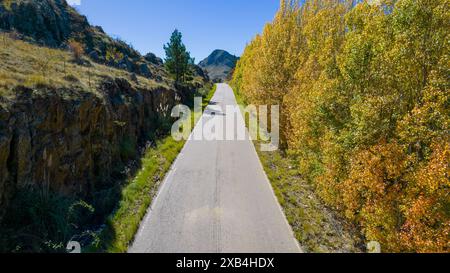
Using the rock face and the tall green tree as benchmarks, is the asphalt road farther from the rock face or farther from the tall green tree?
the tall green tree

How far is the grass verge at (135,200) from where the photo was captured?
25.8ft

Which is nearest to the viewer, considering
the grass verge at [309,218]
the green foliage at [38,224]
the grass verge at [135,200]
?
the green foliage at [38,224]

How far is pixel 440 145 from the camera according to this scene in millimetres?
5699

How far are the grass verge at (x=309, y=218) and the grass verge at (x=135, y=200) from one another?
210 inches

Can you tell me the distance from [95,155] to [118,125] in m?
2.71

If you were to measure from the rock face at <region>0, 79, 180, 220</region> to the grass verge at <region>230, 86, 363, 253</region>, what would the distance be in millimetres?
7532

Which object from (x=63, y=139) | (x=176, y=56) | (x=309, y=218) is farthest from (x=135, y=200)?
(x=176, y=56)

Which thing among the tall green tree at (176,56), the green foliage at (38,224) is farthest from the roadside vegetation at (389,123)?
the tall green tree at (176,56)

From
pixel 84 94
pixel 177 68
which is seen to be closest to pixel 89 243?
pixel 84 94

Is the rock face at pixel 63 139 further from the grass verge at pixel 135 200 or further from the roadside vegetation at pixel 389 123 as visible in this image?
the roadside vegetation at pixel 389 123

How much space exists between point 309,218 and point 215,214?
3.51 metres

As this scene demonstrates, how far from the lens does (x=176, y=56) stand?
33719 mm

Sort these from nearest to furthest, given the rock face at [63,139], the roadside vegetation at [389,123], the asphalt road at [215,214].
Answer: the roadside vegetation at [389,123]
the rock face at [63,139]
the asphalt road at [215,214]

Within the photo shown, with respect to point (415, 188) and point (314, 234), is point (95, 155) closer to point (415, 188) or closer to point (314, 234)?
point (314, 234)
